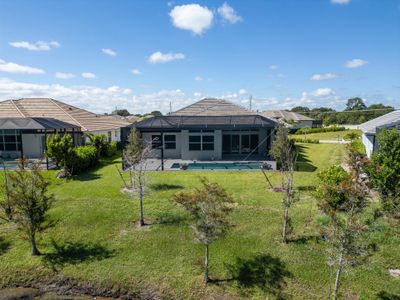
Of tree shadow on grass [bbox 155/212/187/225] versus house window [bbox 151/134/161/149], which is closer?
tree shadow on grass [bbox 155/212/187/225]

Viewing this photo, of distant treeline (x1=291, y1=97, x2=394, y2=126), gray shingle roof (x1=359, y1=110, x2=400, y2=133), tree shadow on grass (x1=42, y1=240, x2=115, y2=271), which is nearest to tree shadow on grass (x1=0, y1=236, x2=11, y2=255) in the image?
tree shadow on grass (x1=42, y1=240, x2=115, y2=271)

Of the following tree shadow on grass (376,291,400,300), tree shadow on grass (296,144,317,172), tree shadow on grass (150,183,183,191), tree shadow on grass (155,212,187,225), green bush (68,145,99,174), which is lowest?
tree shadow on grass (376,291,400,300)

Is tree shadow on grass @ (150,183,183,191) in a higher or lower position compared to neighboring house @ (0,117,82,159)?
lower

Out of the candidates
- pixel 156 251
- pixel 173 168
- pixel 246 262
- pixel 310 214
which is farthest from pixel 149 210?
pixel 173 168

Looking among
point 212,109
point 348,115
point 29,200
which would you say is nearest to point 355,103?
point 348,115

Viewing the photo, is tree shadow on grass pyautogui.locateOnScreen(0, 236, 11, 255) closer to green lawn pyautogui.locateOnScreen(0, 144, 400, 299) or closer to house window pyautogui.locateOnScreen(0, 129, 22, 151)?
green lawn pyautogui.locateOnScreen(0, 144, 400, 299)

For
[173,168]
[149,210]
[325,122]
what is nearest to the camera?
[149,210]

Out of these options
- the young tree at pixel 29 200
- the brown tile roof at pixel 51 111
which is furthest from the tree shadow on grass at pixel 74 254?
the brown tile roof at pixel 51 111

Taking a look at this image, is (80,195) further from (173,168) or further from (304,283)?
(304,283)
